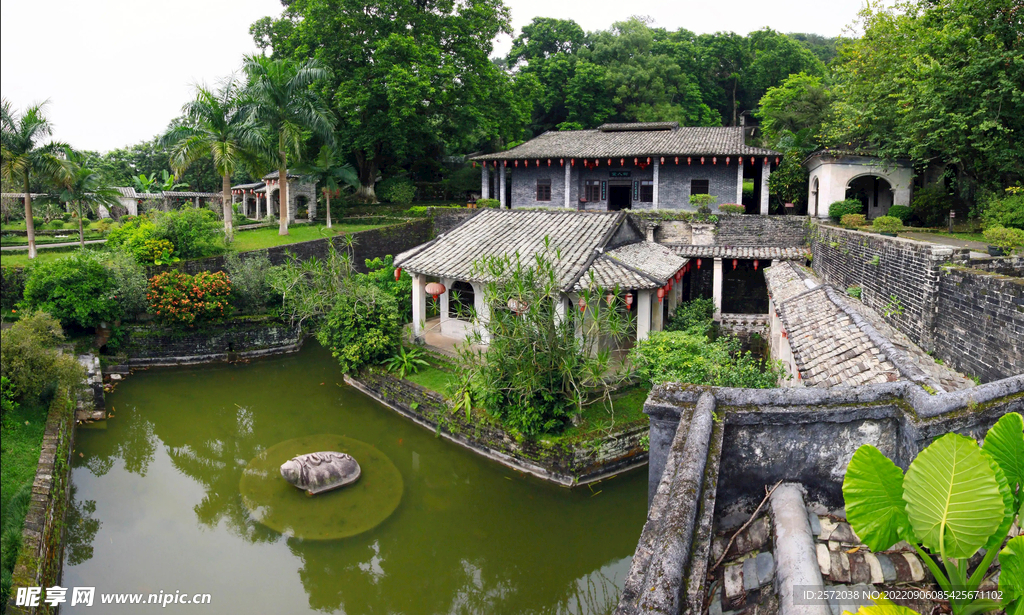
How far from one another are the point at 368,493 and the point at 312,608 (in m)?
2.39

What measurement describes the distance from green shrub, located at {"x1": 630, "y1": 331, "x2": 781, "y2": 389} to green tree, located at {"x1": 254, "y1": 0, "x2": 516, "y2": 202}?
55.3 ft

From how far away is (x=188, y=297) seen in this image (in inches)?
602

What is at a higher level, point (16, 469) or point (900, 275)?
point (900, 275)

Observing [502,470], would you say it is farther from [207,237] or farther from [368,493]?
[207,237]

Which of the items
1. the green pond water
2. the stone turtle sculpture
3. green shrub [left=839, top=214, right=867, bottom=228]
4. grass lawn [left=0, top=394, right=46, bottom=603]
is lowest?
the green pond water

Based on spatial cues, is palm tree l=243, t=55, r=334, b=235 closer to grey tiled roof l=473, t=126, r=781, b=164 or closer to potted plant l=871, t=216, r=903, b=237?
grey tiled roof l=473, t=126, r=781, b=164

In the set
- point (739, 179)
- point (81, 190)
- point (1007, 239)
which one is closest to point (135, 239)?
point (81, 190)

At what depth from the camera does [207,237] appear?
59.9 ft

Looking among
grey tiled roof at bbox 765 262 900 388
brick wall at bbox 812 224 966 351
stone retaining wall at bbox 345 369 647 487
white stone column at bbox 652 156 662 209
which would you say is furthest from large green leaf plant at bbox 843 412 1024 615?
white stone column at bbox 652 156 662 209

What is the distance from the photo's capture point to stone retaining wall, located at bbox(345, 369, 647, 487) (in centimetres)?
977

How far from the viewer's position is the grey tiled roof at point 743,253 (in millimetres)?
16141

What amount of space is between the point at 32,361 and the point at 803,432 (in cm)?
1174

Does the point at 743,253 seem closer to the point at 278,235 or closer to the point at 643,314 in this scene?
the point at 643,314

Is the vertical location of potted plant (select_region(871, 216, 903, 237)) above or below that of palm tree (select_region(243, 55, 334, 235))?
below
